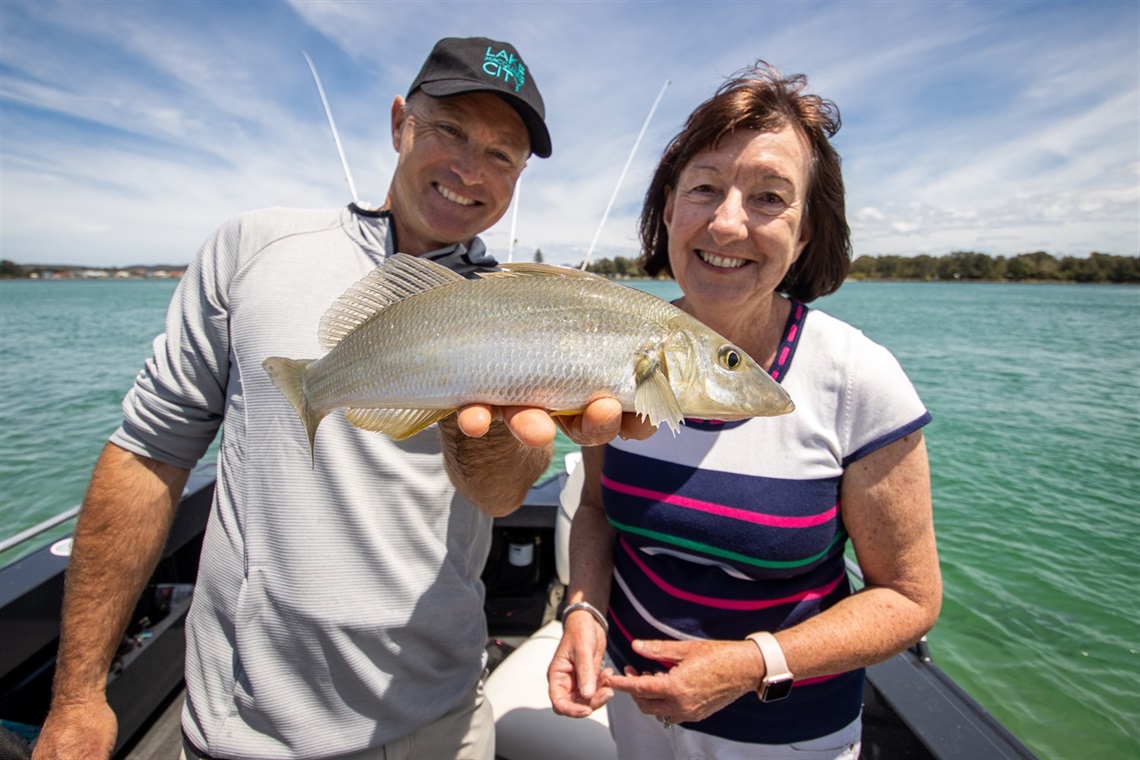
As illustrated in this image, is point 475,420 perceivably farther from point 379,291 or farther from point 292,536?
point 292,536

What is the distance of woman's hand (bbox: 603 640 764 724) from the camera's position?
1.96m

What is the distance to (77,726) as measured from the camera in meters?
2.16

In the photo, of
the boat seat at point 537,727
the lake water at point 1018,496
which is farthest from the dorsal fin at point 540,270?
the lake water at point 1018,496

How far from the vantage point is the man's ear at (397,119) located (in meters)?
2.93

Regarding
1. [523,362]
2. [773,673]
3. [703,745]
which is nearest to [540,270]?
[523,362]

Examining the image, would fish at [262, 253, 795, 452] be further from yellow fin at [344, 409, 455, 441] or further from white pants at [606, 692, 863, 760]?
white pants at [606, 692, 863, 760]

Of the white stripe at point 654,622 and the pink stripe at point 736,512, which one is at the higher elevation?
the pink stripe at point 736,512

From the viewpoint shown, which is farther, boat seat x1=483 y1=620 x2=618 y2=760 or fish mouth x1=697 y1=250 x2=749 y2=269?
boat seat x1=483 y1=620 x2=618 y2=760

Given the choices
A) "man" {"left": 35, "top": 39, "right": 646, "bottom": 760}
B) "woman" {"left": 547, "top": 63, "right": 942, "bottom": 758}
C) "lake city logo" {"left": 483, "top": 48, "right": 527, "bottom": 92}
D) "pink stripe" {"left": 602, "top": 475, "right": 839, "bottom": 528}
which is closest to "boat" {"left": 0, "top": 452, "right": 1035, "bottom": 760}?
"woman" {"left": 547, "top": 63, "right": 942, "bottom": 758}

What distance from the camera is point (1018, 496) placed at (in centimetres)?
1230

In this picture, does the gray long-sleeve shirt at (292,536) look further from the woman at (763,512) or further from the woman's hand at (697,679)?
the woman's hand at (697,679)

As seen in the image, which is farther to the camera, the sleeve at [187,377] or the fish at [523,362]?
the sleeve at [187,377]

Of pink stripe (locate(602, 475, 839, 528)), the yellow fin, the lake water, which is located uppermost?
the yellow fin

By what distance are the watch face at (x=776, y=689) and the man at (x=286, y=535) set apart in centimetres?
107
